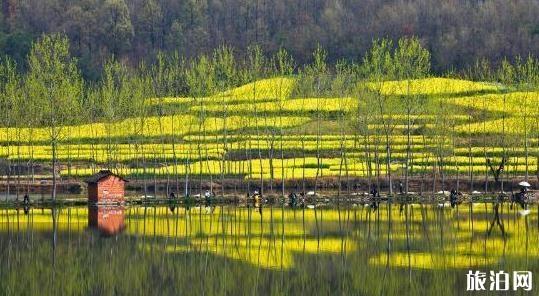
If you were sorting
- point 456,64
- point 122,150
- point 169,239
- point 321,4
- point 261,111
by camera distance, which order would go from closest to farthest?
1. point 169,239
2. point 122,150
3. point 261,111
4. point 456,64
5. point 321,4

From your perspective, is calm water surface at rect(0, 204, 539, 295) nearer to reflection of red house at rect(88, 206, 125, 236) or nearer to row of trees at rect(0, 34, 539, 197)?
reflection of red house at rect(88, 206, 125, 236)

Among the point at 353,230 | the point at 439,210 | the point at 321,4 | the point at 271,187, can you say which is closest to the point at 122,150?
the point at 271,187

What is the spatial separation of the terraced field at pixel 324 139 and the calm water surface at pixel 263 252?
18670 millimetres

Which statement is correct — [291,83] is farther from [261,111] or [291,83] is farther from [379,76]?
[379,76]

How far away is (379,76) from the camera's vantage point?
66.4 metres

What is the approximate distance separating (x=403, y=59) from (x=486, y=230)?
113 feet

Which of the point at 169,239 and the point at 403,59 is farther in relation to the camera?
the point at 403,59

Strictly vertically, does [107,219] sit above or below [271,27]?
below

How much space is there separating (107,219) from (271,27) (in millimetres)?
122420

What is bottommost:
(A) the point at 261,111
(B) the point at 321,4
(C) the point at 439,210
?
(C) the point at 439,210

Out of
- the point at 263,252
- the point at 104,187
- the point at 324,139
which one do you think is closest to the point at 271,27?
the point at 324,139

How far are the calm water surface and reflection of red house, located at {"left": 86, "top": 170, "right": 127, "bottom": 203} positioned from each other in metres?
7.57

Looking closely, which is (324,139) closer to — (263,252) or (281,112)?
(281,112)

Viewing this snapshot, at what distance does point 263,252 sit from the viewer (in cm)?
2909
